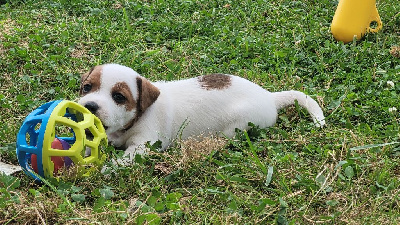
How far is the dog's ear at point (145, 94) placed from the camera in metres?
4.38

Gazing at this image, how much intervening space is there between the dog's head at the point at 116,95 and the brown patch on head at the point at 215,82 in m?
0.58

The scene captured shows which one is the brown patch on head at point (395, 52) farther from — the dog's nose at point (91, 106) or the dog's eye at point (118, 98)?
the dog's nose at point (91, 106)

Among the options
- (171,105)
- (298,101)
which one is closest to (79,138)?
(171,105)

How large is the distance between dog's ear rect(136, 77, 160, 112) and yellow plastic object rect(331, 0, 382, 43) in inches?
118

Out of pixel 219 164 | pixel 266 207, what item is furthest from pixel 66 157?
pixel 266 207

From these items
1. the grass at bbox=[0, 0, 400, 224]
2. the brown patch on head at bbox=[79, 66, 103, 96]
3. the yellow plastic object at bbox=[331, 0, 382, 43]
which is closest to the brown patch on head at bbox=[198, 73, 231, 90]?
the grass at bbox=[0, 0, 400, 224]

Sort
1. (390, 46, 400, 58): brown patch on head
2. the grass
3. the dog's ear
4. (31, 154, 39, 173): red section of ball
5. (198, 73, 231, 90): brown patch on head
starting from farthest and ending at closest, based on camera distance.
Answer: (390, 46, 400, 58): brown patch on head < (198, 73, 231, 90): brown patch on head < the dog's ear < (31, 154, 39, 173): red section of ball < the grass

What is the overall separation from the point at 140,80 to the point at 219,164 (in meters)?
0.94

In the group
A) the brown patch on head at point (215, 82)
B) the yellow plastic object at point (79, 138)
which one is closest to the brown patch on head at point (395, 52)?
the brown patch on head at point (215, 82)

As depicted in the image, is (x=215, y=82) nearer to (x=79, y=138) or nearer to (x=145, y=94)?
(x=145, y=94)

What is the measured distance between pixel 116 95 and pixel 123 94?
5 centimetres

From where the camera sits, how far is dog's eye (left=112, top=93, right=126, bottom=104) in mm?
4203

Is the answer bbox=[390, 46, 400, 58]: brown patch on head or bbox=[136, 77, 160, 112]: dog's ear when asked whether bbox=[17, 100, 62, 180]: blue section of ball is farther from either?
bbox=[390, 46, 400, 58]: brown patch on head

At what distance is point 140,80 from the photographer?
14.4ft
